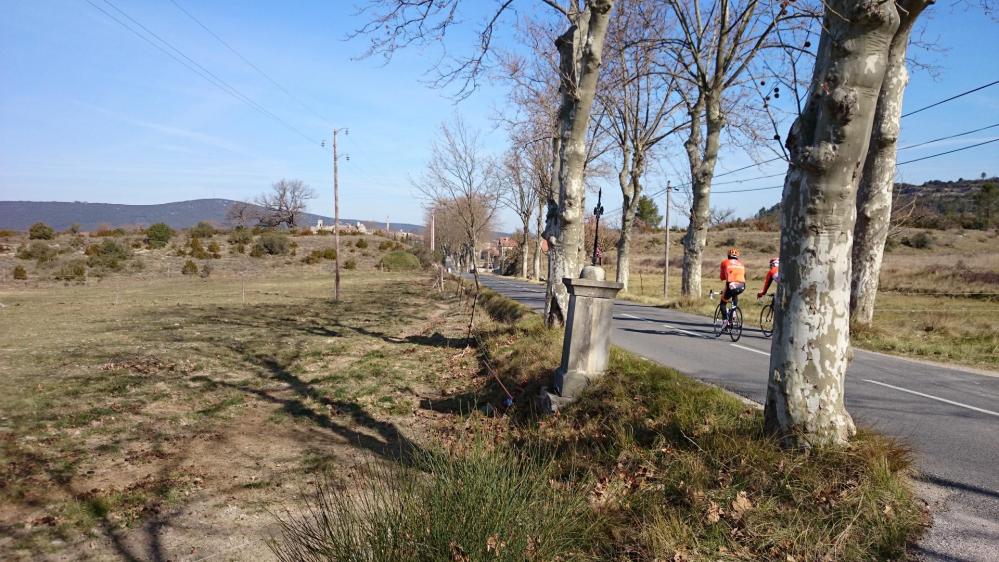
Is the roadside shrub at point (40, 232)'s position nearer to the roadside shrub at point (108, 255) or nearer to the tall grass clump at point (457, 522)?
the roadside shrub at point (108, 255)

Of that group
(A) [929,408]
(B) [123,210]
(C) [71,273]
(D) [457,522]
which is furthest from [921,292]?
(B) [123,210]

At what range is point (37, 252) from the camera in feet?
142

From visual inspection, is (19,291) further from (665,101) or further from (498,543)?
(498,543)

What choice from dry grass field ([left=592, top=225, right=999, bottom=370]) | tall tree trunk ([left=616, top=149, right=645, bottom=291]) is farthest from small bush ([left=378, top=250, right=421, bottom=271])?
tall tree trunk ([left=616, top=149, right=645, bottom=291])

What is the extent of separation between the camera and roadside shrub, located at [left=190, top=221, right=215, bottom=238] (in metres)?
57.1

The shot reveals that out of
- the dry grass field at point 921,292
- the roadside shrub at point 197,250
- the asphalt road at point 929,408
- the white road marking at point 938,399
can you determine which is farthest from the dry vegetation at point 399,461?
the roadside shrub at point 197,250

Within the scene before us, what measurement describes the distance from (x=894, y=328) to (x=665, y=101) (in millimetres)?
15593

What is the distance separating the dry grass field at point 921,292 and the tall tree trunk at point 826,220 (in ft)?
26.2

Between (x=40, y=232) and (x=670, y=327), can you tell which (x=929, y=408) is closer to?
(x=670, y=327)

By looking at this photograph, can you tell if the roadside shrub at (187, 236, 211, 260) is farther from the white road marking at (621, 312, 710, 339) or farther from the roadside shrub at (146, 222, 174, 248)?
the white road marking at (621, 312, 710, 339)

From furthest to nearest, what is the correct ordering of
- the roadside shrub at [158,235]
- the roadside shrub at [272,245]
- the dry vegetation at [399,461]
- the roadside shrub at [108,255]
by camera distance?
the roadside shrub at [272,245] < the roadside shrub at [158,235] < the roadside shrub at [108,255] < the dry vegetation at [399,461]

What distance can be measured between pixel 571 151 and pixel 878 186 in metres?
6.27

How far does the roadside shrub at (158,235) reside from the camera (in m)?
51.1

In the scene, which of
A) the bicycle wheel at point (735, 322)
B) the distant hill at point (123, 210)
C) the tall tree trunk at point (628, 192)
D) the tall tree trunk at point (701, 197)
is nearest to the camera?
the bicycle wheel at point (735, 322)
